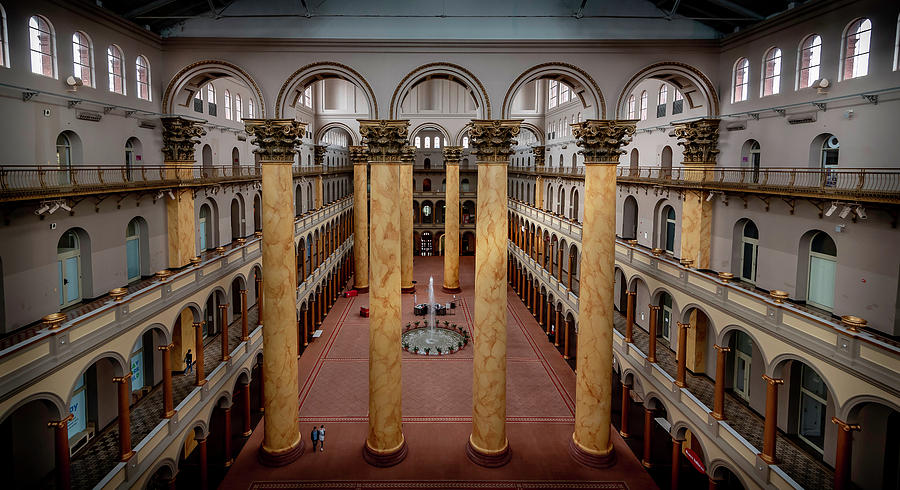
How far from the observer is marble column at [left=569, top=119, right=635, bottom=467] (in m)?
14.0

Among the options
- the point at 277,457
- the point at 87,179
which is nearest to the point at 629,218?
the point at 277,457

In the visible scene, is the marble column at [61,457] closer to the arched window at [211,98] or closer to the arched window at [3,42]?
the arched window at [3,42]

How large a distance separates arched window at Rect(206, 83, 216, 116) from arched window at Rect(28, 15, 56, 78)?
365 inches

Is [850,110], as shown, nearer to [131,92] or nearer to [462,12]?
[462,12]

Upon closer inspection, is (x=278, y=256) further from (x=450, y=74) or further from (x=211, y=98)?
(x=211, y=98)

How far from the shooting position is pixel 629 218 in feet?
89.1

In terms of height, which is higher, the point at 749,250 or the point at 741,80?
the point at 741,80

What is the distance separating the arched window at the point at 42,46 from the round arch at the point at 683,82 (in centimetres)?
1493

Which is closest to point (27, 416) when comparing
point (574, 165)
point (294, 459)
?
point (294, 459)

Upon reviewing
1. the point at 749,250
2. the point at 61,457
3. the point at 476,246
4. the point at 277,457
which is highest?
the point at 476,246

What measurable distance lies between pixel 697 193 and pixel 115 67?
63.4 feet

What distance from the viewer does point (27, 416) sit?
1243 centimetres

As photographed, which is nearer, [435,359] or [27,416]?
[27,416]

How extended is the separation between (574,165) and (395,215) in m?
22.2
